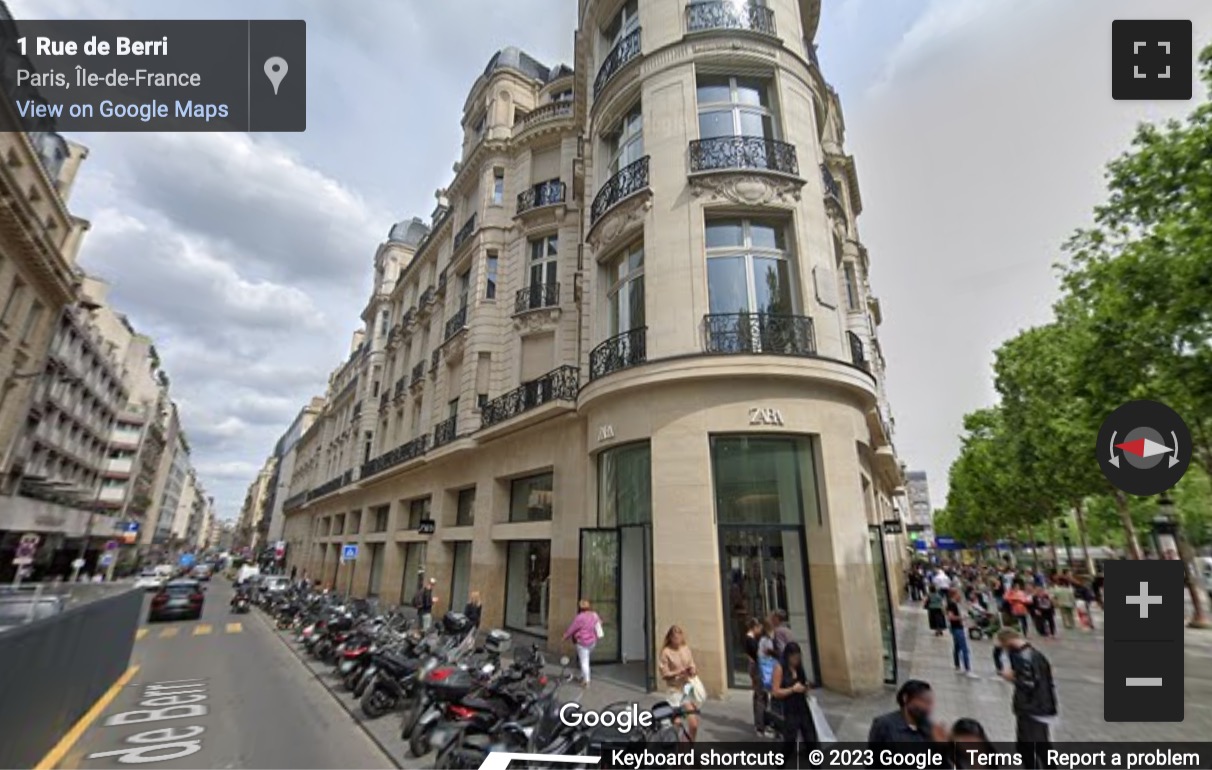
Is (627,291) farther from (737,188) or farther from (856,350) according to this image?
(856,350)

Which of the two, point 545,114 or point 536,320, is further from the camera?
point 545,114

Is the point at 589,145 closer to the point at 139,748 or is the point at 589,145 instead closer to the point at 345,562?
the point at 139,748

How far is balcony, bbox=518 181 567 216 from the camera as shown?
57.4 ft

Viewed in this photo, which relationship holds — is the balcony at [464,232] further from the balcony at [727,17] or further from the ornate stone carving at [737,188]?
the ornate stone carving at [737,188]

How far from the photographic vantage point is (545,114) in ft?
62.0


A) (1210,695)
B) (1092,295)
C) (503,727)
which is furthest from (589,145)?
(1210,695)

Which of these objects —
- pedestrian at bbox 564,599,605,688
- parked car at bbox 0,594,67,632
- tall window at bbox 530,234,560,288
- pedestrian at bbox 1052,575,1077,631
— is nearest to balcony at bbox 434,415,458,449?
tall window at bbox 530,234,560,288

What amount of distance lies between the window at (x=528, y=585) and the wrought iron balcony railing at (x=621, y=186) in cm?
926

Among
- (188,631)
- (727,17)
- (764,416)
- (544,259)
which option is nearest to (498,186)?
(544,259)

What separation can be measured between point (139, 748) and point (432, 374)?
16.2 metres

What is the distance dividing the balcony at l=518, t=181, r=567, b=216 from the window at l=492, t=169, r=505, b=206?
178cm

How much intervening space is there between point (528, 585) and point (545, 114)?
16371mm

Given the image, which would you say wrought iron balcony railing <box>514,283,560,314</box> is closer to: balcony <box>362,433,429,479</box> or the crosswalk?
balcony <box>362,433,429,479</box>

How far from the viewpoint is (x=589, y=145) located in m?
15.1
